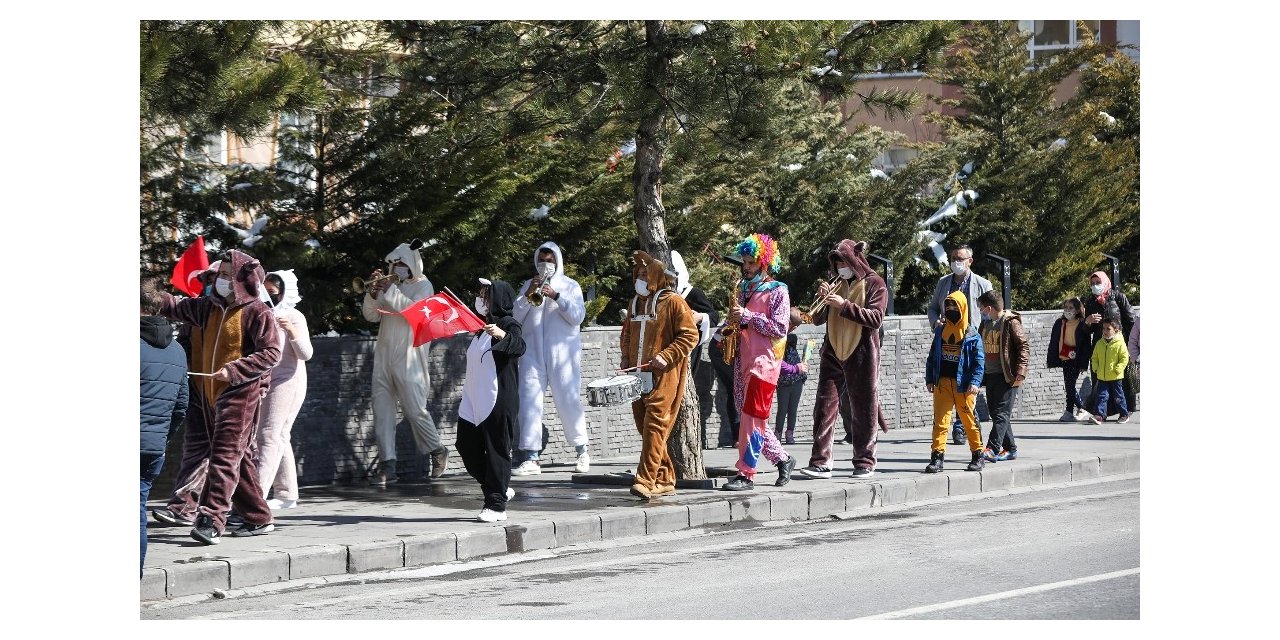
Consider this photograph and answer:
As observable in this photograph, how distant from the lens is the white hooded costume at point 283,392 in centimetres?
1044

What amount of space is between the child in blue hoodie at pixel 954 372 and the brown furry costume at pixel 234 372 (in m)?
5.33

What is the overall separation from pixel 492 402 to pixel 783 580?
8.31 ft

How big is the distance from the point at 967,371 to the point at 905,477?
0.94m

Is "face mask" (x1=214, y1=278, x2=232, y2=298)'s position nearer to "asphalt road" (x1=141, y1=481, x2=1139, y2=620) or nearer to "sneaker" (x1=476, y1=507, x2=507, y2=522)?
"asphalt road" (x1=141, y1=481, x2=1139, y2=620)

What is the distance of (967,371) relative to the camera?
41.1 ft

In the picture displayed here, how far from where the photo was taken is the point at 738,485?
11.8m

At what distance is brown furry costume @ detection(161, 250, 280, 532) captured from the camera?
30.9 feet

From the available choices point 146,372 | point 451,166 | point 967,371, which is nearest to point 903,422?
point 967,371

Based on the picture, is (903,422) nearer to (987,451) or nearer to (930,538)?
(987,451)

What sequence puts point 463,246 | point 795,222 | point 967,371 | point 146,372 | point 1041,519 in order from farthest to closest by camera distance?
1. point 795,222
2. point 463,246
3. point 967,371
4. point 1041,519
5. point 146,372

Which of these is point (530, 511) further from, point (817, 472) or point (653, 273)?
point (817, 472)

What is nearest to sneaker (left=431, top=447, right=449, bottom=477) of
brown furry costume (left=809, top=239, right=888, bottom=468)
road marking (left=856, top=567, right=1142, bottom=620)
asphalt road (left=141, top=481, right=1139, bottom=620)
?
asphalt road (left=141, top=481, right=1139, bottom=620)

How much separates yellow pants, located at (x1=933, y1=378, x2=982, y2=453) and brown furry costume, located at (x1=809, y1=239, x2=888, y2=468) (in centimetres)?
49

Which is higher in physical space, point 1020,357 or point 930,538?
point 1020,357
